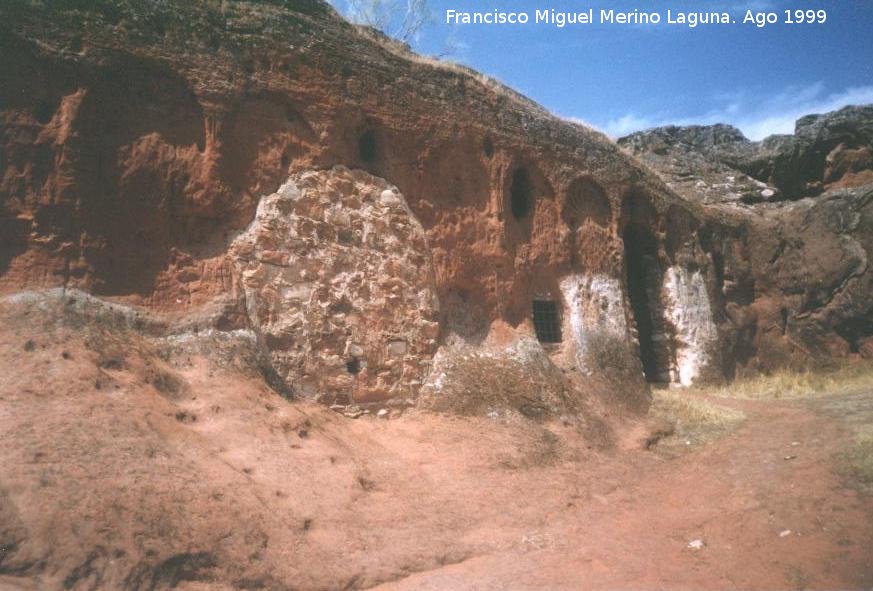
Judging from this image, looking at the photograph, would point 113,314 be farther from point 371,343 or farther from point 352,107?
point 352,107

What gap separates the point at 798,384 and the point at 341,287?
954 centimetres

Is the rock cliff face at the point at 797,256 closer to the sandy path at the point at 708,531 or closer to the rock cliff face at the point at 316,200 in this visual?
the rock cliff face at the point at 316,200

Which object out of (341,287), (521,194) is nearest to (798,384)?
(521,194)

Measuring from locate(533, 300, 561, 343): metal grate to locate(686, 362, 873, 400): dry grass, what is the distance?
10.6ft

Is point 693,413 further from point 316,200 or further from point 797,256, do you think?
point 797,256

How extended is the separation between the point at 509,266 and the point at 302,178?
11.5ft

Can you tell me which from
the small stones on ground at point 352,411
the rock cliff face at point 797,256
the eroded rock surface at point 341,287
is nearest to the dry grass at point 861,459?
the eroded rock surface at point 341,287

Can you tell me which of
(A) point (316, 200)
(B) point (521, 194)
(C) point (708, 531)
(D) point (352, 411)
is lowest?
(C) point (708, 531)

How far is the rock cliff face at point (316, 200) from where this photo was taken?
693cm

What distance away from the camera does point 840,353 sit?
47.9 ft

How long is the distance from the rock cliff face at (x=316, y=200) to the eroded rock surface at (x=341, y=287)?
0.09 feet

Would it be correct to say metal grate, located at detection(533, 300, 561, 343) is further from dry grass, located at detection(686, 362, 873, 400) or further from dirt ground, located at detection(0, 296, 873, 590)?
dry grass, located at detection(686, 362, 873, 400)

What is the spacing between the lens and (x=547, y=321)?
36.2 ft

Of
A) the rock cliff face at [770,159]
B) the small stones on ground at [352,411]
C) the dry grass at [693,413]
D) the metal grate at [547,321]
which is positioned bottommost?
the dry grass at [693,413]
